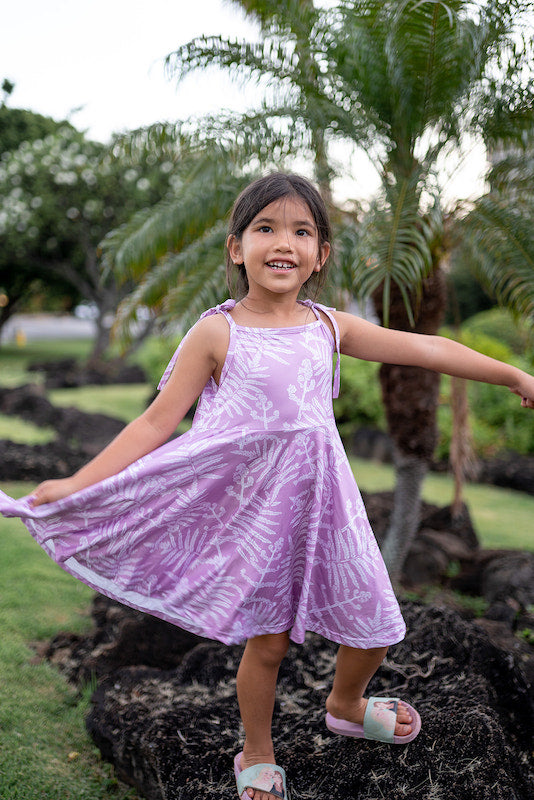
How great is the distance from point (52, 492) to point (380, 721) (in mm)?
1174

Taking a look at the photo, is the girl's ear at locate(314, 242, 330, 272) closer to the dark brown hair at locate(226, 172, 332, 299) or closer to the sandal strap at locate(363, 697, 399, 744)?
the dark brown hair at locate(226, 172, 332, 299)

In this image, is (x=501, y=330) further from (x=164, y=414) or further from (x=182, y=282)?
(x=164, y=414)

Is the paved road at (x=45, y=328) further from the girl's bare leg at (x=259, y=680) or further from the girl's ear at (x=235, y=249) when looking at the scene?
the girl's bare leg at (x=259, y=680)

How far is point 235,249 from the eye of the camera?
2053 millimetres

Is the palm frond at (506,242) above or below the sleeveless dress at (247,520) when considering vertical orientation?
above

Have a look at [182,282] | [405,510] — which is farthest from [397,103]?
[405,510]

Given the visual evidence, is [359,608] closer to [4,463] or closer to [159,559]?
[159,559]

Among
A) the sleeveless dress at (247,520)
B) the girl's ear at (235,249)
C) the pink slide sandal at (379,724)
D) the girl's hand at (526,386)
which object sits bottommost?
the pink slide sandal at (379,724)

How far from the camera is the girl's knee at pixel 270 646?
197 centimetres

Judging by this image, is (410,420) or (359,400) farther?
(359,400)

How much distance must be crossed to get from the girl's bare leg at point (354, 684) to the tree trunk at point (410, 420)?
224 centimetres

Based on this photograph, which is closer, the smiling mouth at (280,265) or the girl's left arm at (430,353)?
the smiling mouth at (280,265)

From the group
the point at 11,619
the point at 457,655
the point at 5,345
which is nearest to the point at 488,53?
the point at 457,655

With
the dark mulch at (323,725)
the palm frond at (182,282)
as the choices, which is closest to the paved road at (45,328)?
the palm frond at (182,282)
